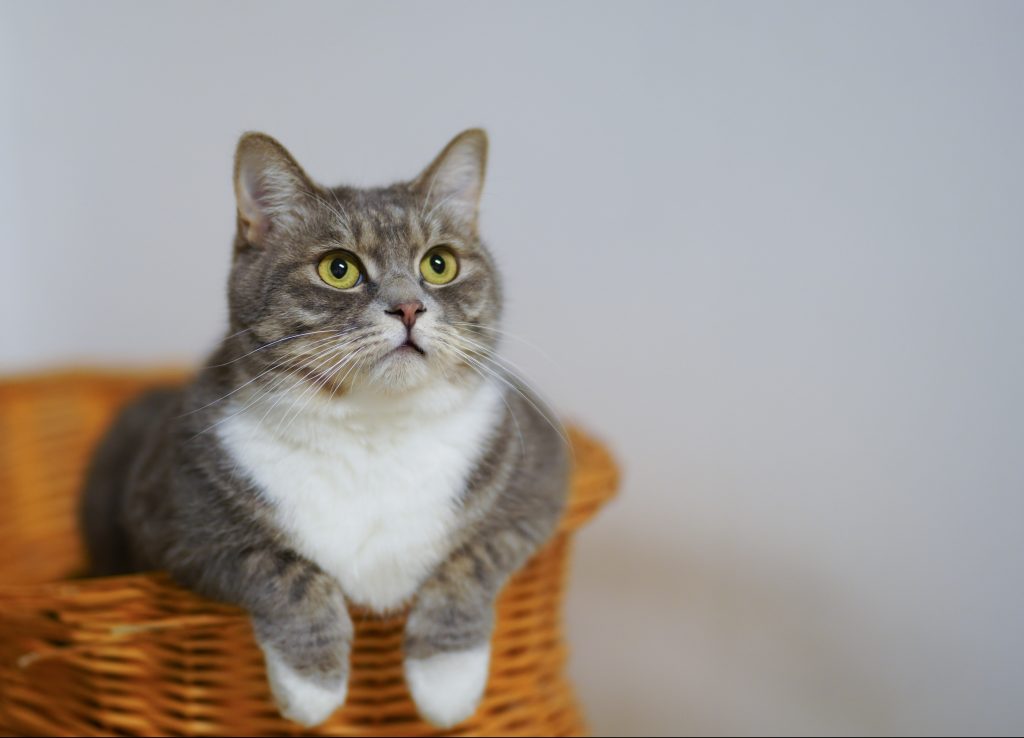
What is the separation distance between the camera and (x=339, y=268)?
110cm

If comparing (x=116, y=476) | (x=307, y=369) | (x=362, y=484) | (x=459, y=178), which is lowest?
(x=116, y=476)

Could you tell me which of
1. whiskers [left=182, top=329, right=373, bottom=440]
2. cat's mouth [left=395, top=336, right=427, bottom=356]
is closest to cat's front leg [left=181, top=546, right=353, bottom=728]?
whiskers [left=182, top=329, right=373, bottom=440]

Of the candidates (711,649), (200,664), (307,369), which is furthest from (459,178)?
(711,649)

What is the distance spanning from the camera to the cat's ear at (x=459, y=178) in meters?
1.21

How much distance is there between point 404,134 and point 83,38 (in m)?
0.83

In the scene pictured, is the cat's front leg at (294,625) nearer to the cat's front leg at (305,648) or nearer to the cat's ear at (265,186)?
the cat's front leg at (305,648)

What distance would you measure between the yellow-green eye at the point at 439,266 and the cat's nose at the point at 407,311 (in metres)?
0.12

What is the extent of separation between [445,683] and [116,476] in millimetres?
901

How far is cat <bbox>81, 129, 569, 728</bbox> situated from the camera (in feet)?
3.37

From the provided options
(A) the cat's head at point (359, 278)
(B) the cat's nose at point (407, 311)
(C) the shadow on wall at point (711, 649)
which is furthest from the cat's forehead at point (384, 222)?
(C) the shadow on wall at point (711, 649)

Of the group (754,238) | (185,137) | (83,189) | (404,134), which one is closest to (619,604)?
(754,238)

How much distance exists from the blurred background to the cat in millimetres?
533

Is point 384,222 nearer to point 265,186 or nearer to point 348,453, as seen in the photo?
point 265,186

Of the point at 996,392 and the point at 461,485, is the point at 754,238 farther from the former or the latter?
the point at 461,485
